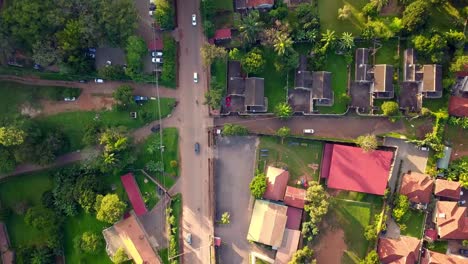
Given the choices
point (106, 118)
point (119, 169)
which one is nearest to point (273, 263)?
point (119, 169)

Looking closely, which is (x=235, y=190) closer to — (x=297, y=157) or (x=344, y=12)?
(x=297, y=157)

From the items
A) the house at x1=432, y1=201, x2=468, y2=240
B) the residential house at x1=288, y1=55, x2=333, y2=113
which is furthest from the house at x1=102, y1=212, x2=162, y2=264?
the house at x1=432, y1=201, x2=468, y2=240

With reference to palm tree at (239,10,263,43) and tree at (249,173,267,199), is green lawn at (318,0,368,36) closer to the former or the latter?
palm tree at (239,10,263,43)

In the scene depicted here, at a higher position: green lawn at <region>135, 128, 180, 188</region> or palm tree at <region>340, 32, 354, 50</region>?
palm tree at <region>340, 32, 354, 50</region>

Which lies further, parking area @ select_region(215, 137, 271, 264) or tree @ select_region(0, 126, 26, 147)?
parking area @ select_region(215, 137, 271, 264)

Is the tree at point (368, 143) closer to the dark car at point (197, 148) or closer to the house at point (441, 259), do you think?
the house at point (441, 259)

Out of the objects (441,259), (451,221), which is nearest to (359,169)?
(451,221)

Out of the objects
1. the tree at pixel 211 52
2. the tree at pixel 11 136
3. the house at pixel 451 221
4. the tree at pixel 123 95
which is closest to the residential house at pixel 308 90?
the tree at pixel 211 52
